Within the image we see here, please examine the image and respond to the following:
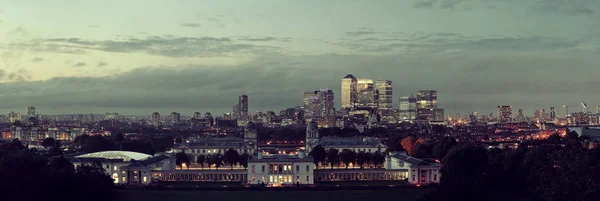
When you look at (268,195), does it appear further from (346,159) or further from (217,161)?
(346,159)

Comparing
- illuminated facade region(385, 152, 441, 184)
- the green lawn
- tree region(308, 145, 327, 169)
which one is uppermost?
tree region(308, 145, 327, 169)

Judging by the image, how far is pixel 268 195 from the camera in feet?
230

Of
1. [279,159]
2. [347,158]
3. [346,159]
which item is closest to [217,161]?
[279,159]

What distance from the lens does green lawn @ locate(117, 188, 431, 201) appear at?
67062 mm

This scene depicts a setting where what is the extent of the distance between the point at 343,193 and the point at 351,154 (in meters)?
29.6

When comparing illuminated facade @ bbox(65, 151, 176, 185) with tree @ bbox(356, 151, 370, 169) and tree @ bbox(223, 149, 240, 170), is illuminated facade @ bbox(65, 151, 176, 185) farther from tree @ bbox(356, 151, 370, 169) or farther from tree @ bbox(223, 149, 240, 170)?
tree @ bbox(356, 151, 370, 169)

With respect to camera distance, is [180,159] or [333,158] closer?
[333,158]

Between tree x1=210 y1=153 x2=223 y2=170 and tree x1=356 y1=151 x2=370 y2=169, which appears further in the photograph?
tree x1=356 y1=151 x2=370 y2=169

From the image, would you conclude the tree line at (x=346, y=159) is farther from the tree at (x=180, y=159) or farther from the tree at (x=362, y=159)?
the tree at (x=180, y=159)

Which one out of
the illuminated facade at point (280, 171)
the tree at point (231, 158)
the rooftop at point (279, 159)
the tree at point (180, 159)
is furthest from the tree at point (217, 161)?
the illuminated facade at point (280, 171)

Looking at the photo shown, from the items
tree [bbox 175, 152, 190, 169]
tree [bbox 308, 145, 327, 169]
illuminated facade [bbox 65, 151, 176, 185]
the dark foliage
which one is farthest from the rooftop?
the dark foliage

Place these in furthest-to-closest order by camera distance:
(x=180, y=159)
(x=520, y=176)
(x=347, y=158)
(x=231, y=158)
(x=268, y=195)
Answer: (x=180, y=159) < (x=347, y=158) < (x=231, y=158) < (x=268, y=195) < (x=520, y=176)

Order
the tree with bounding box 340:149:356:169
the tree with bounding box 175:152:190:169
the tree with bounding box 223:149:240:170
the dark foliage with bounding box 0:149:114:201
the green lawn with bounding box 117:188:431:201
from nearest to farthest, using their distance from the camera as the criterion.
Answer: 1. the dark foliage with bounding box 0:149:114:201
2. the green lawn with bounding box 117:188:431:201
3. the tree with bounding box 223:149:240:170
4. the tree with bounding box 340:149:356:169
5. the tree with bounding box 175:152:190:169

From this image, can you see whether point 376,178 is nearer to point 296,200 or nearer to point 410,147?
point 296,200
